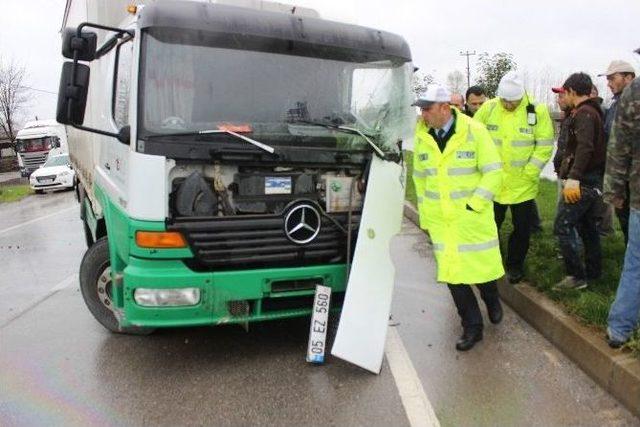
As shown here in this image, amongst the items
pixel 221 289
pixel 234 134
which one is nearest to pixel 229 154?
pixel 234 134

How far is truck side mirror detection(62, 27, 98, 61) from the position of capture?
147 inches

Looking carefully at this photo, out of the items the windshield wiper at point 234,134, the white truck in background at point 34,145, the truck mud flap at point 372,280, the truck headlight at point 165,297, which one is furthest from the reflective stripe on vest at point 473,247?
the white truck in background at point 34,145

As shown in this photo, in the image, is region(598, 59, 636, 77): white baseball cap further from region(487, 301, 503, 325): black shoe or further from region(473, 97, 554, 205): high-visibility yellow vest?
region(487, 301, 503, 325): black shoe

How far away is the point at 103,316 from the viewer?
187 inches

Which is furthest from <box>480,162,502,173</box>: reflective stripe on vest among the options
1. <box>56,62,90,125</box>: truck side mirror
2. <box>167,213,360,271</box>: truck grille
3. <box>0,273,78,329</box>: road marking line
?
<box>0,273,78,329</box>: road marking line

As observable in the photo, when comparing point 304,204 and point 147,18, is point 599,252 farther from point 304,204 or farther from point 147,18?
point 147,18

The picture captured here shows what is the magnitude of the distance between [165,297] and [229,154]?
0.97 metres

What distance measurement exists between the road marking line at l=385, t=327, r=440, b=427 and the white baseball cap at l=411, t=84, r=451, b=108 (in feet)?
5.76

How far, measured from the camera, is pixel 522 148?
16.4 feet

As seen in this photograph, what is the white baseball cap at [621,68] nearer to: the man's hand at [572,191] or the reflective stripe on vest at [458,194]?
the man's hand at [572,191]

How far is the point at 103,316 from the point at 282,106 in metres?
2.27

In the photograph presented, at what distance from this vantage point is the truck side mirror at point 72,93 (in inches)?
146

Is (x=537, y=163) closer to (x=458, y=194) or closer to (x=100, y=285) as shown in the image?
(x=458, y=194)

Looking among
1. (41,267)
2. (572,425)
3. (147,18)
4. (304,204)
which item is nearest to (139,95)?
(147,18)
